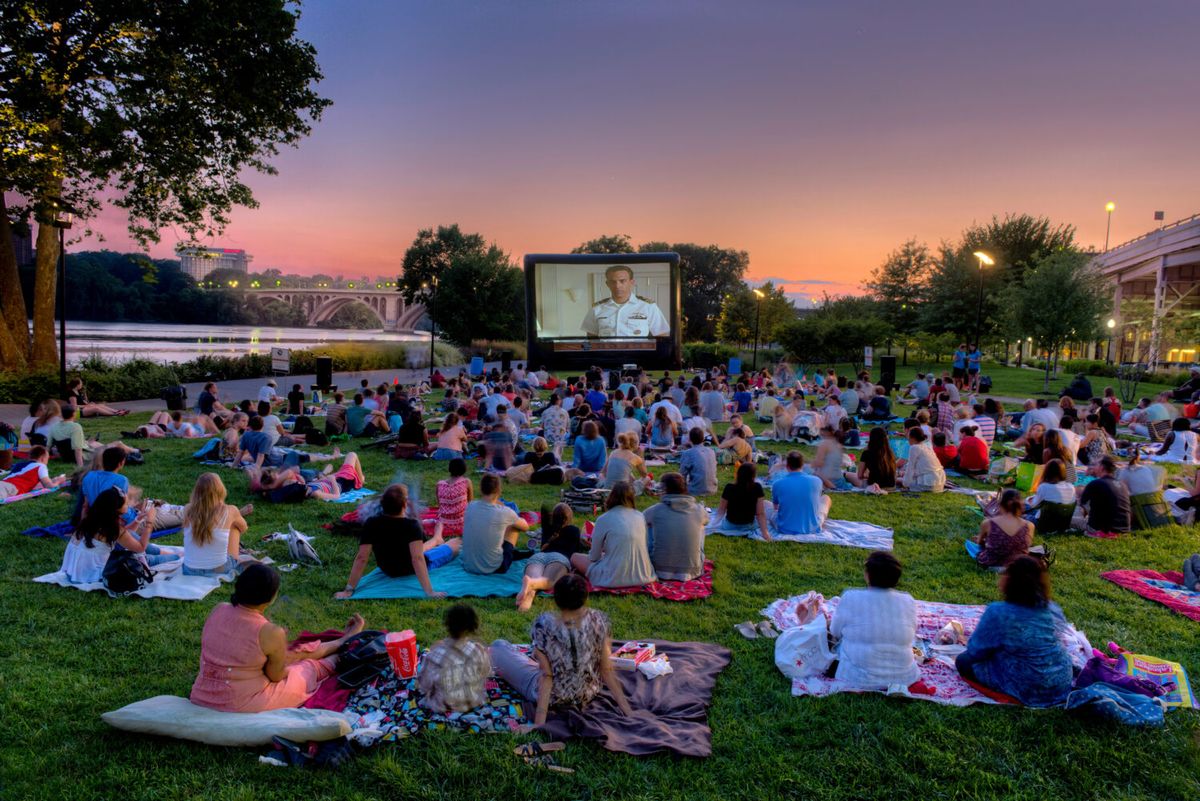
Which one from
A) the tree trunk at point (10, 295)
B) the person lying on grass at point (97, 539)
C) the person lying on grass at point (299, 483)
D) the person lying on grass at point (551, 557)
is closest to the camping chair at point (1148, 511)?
the person lying on grass at point (551, 557)

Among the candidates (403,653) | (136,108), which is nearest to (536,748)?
(403,653)

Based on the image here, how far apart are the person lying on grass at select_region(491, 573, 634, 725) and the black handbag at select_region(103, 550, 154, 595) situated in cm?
361

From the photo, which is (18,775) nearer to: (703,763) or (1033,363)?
(703,763)

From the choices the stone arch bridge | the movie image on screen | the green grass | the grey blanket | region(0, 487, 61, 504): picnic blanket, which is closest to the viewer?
the green grass

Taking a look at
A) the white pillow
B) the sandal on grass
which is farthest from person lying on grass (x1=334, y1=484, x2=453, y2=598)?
the sandal on grass

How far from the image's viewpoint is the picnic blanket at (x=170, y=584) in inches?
222

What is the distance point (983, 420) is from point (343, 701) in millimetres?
12361

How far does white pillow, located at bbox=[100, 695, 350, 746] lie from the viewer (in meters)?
3.62

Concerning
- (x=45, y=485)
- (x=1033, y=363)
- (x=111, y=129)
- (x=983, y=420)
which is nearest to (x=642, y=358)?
(x=983, y=420)

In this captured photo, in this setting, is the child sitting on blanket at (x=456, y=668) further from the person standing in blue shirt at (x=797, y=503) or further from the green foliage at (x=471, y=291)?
the green foliage at (x=471, y=291)

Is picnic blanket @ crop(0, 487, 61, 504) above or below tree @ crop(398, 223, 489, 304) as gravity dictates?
below

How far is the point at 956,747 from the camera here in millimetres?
3777

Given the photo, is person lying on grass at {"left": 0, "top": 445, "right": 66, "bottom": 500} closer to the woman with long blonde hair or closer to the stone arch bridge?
the woman with long blonde hair

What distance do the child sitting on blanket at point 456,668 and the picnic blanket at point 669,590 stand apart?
6.10 feet
